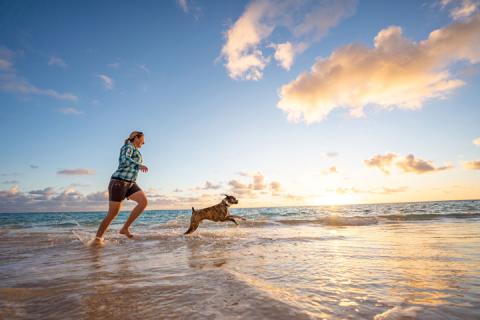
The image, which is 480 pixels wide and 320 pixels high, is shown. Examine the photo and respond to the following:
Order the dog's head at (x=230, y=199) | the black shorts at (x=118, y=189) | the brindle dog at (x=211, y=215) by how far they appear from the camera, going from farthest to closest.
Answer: the dog's head at (x=230, y=199)
the brindle dog at (x=211, y=215)
the black shorts at (x=118, y=189)

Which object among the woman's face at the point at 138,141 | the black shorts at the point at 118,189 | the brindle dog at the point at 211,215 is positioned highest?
the woman's face at the point at 138,141

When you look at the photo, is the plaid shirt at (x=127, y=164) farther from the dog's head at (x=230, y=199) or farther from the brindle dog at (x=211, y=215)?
the dog's head at (x=230, y=199)

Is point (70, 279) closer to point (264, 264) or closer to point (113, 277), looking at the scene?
point (113, 277)

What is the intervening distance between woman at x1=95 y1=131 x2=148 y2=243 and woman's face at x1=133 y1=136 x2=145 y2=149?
1.6 inches

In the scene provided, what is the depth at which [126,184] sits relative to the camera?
6645mm

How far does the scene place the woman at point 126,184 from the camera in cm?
650

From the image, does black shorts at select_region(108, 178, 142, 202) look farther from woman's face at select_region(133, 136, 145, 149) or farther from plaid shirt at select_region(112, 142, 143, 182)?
woman's face at select_region(133, 136, 145, 149)

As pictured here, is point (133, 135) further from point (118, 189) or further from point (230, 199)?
point (230, 199)

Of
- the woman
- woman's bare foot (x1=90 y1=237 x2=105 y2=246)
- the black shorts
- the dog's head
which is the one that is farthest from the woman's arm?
the dog's head

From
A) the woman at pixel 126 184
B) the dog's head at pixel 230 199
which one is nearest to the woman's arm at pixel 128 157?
the woman at pixel 126 184

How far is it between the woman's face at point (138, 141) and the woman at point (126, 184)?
0.04 metres

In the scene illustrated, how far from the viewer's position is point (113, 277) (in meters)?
3.20

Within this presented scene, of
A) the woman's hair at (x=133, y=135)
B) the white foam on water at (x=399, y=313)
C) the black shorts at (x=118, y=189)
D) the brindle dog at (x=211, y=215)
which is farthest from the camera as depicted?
the brindle dog at (x=211, y=215)

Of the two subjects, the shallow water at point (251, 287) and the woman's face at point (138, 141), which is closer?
the shallow water at point (251, 287)
